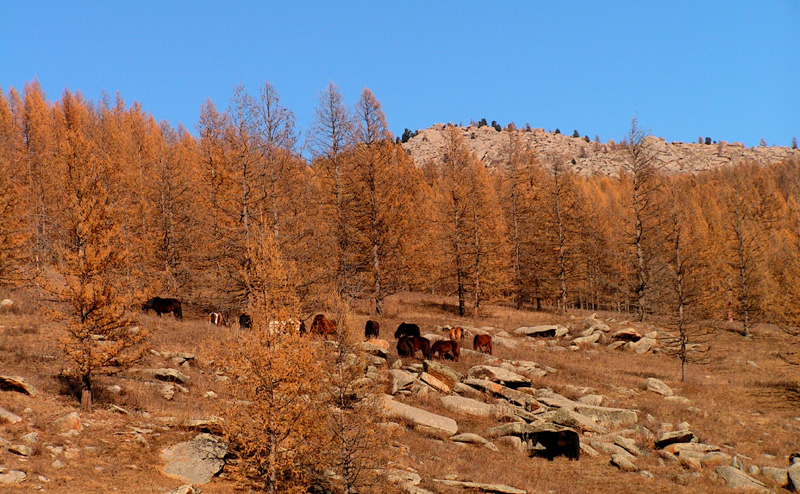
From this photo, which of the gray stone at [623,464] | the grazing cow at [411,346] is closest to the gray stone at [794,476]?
the gray stone at [623,464]

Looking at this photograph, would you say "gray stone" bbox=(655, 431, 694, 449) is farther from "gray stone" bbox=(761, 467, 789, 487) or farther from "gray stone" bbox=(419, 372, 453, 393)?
"gray stone" bbox=(419, 372, 453, 393)

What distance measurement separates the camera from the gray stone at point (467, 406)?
18.9m

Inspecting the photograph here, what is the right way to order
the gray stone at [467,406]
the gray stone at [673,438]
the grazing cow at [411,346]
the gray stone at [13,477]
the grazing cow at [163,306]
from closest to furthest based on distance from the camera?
the gray stone at [13,477] < the gray stone at [673,438] < the gray stone at [467,406] < the grazing cow at [411,346] < the grazing cow at [163,306]

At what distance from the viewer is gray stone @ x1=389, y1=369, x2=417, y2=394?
63.6 ft

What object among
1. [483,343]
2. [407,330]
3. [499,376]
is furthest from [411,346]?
[483,343]

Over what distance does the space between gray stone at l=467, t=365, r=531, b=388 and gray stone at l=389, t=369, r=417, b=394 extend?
320 cm

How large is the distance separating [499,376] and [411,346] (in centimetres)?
434

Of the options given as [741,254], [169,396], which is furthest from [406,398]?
[741,254]

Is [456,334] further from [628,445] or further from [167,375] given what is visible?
[167,375]

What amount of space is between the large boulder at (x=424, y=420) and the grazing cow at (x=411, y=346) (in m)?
6.34

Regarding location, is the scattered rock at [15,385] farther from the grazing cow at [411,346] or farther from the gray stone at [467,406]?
the grazing cow at [411,346]

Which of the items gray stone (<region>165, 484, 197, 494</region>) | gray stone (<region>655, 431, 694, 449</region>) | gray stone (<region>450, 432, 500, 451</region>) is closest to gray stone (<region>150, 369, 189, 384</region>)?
gray stone (<region>165, 484, 197, 494</region>)

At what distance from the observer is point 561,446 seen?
53.1 ft

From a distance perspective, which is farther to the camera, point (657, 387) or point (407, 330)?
point (407, 330)
